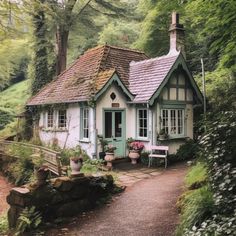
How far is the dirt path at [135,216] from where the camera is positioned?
23.6 ft

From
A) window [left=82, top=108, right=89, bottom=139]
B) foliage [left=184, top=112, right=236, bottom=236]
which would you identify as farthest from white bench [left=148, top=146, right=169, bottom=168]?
foliage [left=184, top=112, right=236, bottom=236]

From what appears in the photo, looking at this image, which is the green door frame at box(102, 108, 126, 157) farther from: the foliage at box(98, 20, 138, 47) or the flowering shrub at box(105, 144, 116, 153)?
the foliage at box(98, 20, 138, 47)

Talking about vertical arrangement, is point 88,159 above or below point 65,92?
below

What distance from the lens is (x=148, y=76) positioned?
56.0ft

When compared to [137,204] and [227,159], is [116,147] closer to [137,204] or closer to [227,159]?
[137,204]

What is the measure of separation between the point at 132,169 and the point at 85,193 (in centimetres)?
562

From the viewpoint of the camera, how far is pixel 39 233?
24.6 feet

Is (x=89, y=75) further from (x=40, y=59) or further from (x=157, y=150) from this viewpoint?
(x=40, y=59)

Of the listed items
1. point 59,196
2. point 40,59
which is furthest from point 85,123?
point 40,59

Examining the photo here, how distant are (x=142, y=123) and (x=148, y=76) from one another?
2.52m

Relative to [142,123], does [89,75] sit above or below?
→ above

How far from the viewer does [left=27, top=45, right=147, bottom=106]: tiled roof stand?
16.2 meters

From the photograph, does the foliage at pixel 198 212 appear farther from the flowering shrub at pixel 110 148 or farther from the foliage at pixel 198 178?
the flowering shrub at pixel 110 148

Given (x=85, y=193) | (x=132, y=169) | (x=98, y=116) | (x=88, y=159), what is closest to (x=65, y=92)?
(x=98, y=116)
